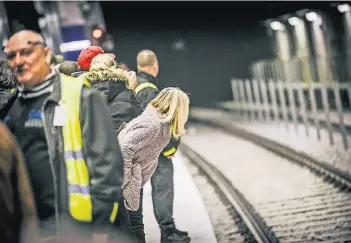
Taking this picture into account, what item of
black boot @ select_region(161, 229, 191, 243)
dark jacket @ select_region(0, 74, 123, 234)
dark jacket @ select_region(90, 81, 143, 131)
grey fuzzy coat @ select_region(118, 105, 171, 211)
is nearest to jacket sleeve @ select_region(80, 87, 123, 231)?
dark jacket @ select_region(0, 74, 123, 234)

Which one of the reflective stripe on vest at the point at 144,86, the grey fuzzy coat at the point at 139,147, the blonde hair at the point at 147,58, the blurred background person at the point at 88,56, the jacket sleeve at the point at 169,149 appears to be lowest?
the jacket sleeve at the point at 169,149

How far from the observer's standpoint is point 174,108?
15.7ft

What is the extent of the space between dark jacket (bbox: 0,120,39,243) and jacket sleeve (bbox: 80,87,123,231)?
0.32 m

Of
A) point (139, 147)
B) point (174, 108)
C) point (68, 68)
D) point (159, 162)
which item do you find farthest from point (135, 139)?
point (68, 68)

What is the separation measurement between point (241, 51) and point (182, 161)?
15501 millimetres

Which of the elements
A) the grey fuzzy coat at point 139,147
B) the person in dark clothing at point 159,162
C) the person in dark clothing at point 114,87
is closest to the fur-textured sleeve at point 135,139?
the grey fuzzy coat at point 139,147

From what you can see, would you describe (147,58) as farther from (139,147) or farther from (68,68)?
(139,147)

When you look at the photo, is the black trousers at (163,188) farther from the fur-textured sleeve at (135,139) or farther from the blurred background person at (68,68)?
the fur-textured sleeve at (135,139)

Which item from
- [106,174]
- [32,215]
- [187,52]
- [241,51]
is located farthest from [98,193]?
[187,52]

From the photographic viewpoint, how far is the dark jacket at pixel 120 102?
507 centimetres

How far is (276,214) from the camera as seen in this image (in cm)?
821

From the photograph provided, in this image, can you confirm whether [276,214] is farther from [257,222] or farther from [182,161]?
[182,161]

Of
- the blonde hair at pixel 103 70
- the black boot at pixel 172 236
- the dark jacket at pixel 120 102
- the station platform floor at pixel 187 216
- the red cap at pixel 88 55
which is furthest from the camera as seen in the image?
the station platform floor at pixel 187 216

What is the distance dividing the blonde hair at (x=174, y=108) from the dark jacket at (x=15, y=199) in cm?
190
